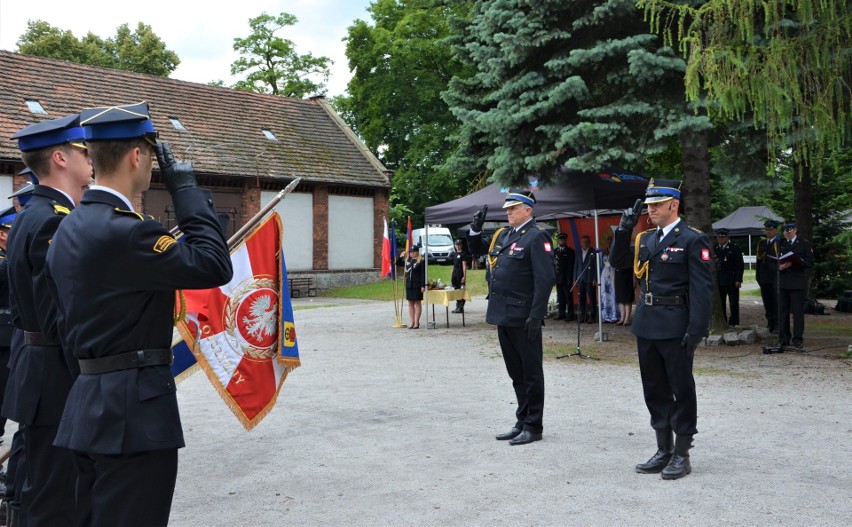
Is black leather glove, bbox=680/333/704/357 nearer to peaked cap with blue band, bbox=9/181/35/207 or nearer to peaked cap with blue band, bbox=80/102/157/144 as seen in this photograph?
peaked cap with blue band, bbox=80/102/157/144

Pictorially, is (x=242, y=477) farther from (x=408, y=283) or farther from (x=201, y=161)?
(x=201, y=161)

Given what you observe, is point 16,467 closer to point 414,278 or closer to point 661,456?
point 661,456

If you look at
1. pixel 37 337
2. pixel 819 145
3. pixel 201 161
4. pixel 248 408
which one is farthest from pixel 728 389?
pixel 201 161

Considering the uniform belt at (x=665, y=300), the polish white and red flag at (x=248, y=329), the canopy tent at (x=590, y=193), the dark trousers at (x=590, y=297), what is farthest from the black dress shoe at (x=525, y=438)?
the dark trousers at (x=590, y=297)

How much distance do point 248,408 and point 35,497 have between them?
245cm

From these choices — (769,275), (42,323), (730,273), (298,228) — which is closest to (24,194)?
(42,323)

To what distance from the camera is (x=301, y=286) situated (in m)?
29.9

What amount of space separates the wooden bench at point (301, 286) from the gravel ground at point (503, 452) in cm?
1806

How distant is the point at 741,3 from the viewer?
32.6 feet

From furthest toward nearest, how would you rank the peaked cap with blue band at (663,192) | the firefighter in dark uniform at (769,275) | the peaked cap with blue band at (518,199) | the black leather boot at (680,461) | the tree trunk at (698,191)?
1. the firefighter in dark uniform at (769,275)
2. the tree trunk at (698,191)
3. the peaked cap with blue band at (518,199)
4. the peaked cap with blue band at (663,192)
5. the black leather boot at (680,461)

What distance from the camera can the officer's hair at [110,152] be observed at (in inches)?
117

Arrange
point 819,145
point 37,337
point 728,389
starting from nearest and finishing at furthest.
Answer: point 37,337
point 728,389
point 819,145

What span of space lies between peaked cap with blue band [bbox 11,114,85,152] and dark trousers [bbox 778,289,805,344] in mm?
11608

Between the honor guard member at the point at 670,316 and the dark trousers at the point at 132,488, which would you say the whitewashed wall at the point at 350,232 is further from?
the dark trousers at the point at 132,488
